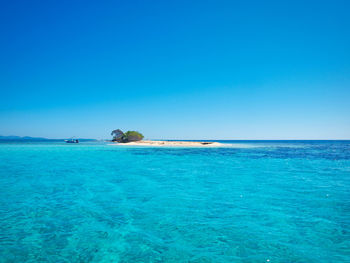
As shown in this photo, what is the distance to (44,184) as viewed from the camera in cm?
1360

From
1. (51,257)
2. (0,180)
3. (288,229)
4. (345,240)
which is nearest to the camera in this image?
(51,257)

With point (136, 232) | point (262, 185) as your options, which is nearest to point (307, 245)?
point (136, 232)

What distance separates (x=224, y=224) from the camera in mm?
7426

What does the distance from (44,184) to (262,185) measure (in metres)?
14.7

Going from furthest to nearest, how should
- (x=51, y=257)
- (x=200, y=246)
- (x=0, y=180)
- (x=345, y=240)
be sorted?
(x=0, y=180) < (x=345, y=240) < (x=200, y=246) < (x=51, y=257)

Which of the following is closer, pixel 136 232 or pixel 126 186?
pixel 136 232

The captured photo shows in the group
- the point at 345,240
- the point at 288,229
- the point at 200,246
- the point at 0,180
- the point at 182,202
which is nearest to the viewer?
the point at 200,246

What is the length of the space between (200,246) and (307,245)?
3173mm

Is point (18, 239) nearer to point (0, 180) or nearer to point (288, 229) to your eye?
point (288, 229)

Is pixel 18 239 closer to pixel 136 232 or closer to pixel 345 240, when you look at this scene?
pixel 136 232

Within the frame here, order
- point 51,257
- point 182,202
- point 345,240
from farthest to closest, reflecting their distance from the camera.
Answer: point 182,202 < point 345,240 < point 51,257

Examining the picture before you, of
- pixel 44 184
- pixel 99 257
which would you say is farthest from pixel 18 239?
pixel 44 184

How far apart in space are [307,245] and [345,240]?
56.1 inches

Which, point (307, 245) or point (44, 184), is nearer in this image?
point (307, 245)
